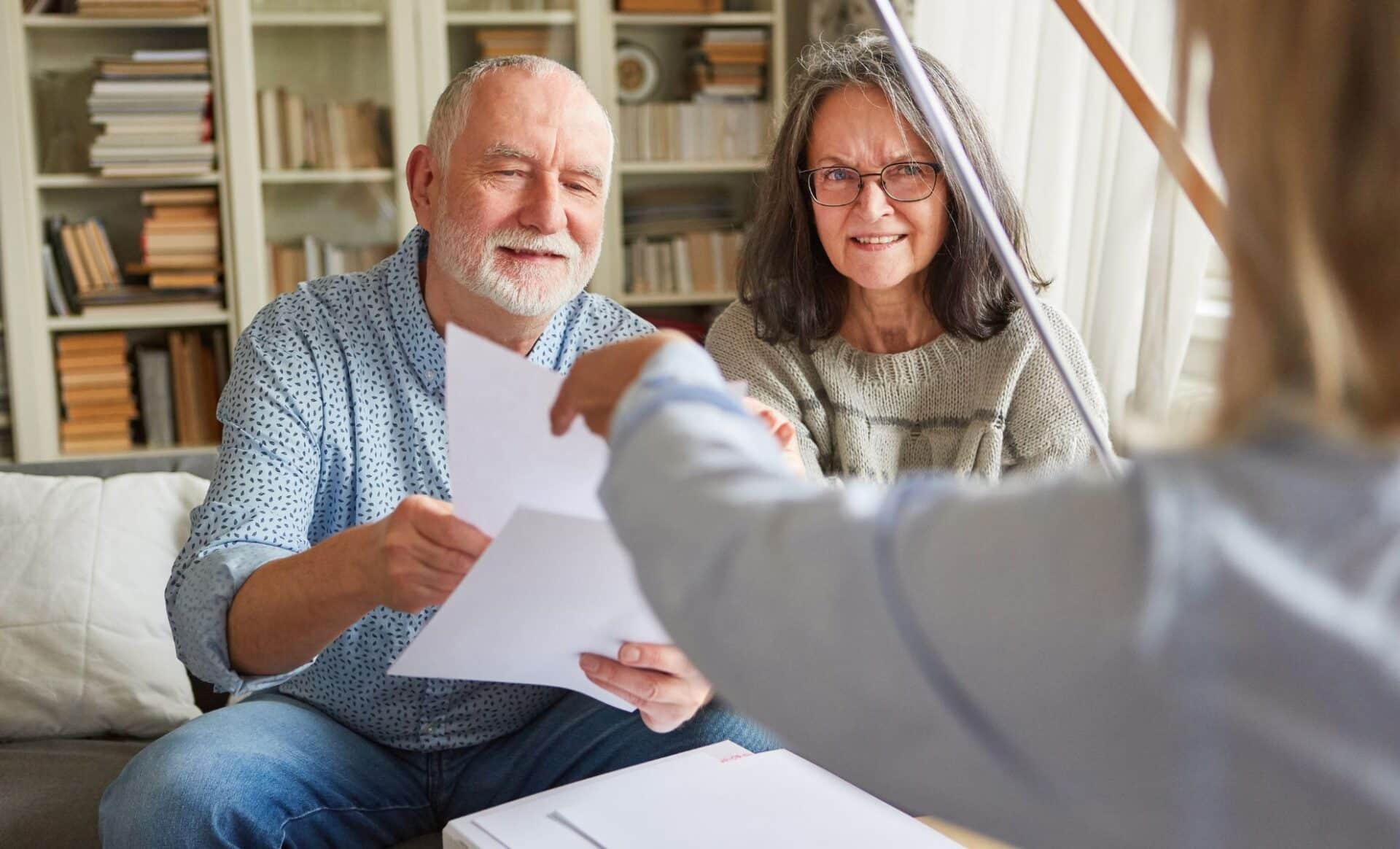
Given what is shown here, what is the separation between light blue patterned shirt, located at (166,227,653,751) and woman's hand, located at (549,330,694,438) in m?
0.67

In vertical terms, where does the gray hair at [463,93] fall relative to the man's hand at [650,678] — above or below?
above

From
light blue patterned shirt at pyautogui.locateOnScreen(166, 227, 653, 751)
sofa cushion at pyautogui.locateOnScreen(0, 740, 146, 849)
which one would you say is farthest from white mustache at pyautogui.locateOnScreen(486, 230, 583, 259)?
sofa cushion at pyautogui.locateOnScreen(0, 740, 146, 849)

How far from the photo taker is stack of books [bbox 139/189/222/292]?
11.0ft

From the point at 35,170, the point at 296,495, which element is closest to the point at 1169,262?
the point at 296,495

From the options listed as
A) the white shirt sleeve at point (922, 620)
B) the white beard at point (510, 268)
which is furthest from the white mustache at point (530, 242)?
the white shirt sleeve at point (922, 620)

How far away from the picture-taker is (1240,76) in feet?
1.49

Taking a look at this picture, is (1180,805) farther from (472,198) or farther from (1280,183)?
(472,198)

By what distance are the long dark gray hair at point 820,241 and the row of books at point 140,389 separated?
205 cm

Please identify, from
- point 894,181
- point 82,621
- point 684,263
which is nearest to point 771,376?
point 894,181

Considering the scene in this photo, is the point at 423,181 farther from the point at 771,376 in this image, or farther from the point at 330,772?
the point at 330,772

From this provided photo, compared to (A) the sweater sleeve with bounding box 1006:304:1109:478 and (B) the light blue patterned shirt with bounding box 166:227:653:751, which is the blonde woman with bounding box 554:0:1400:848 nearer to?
(B) the light blue patterned shirt with bounding box 166:227:653:751

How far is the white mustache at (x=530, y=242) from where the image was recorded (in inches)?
59.8

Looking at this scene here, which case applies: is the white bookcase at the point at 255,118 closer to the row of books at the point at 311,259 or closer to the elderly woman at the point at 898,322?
the row of books at the point at 311,259

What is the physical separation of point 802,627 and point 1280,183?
23cm
